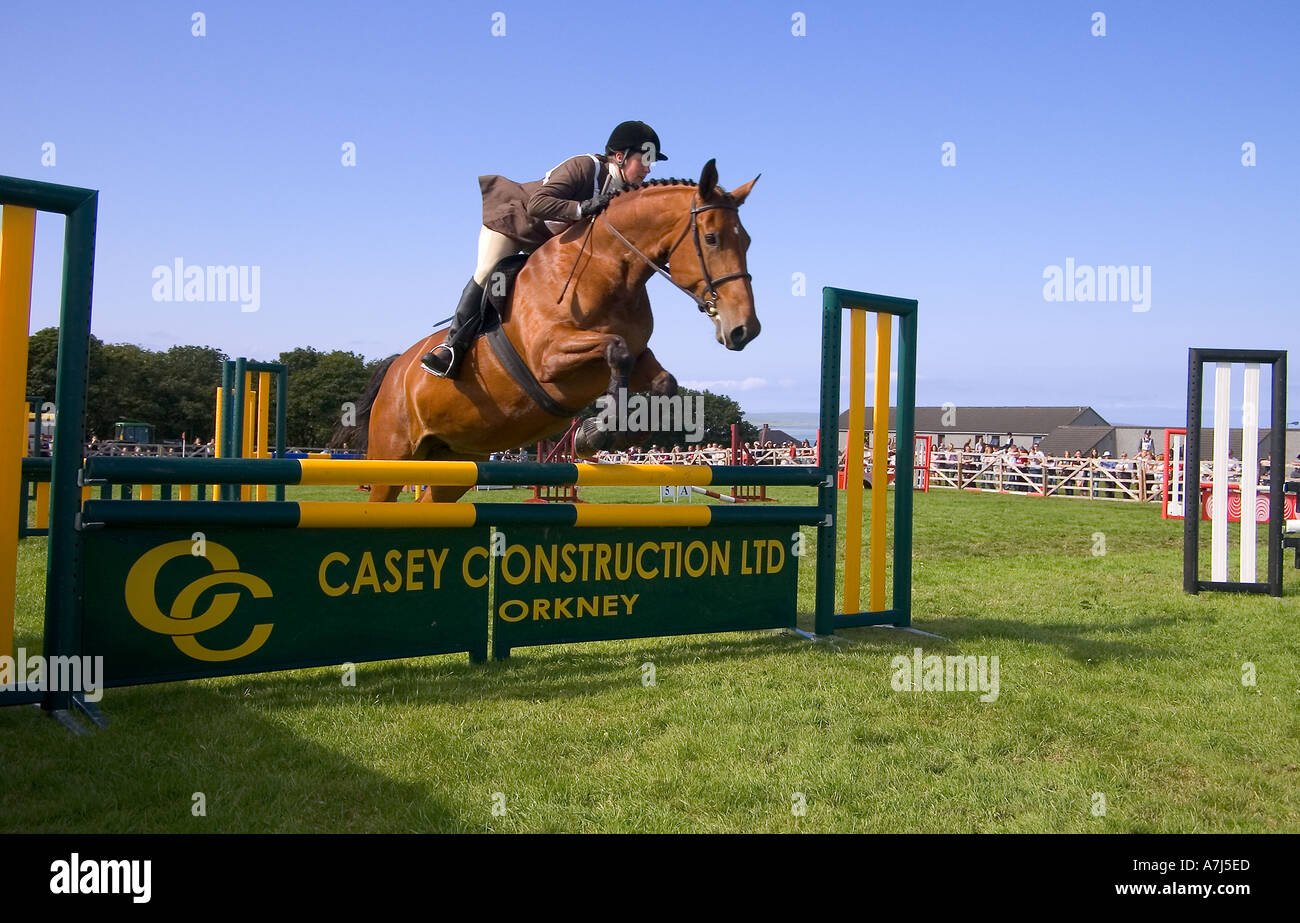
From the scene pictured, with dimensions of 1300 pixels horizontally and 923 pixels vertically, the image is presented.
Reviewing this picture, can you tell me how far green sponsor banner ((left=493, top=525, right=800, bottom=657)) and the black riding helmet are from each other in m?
2.01

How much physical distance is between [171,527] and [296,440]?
45240mm

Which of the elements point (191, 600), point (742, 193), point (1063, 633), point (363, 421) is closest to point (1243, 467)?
point (1063, 633)

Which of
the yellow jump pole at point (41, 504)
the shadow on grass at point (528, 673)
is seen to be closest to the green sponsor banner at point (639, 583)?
the shadow on grass at point (528, 673)

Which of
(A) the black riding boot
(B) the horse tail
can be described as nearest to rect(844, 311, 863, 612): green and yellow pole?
(A) the black riding boot

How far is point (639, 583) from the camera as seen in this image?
5039 millimetres

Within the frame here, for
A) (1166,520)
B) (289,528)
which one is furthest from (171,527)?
(1166,520)

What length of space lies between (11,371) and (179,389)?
53.8 m

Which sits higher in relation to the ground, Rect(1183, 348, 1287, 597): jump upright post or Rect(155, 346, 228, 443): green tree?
Rect(155, 346, 228, 443): green tree

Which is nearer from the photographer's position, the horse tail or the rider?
the rider

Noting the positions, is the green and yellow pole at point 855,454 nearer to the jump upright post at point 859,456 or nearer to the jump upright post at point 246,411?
the jump upright post at point 859,456

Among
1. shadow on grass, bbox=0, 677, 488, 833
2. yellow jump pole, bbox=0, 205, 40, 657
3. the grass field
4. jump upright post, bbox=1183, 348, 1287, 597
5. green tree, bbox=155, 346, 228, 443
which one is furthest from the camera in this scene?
green tree, bbox=155, 346, 228, 443

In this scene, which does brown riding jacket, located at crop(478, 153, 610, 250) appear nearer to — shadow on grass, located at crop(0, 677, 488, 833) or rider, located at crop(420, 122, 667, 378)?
rider, located at crop(420, 122, 667, 378)

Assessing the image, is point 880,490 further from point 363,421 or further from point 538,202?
point 363,421

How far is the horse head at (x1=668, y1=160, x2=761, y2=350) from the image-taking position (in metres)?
4.30
